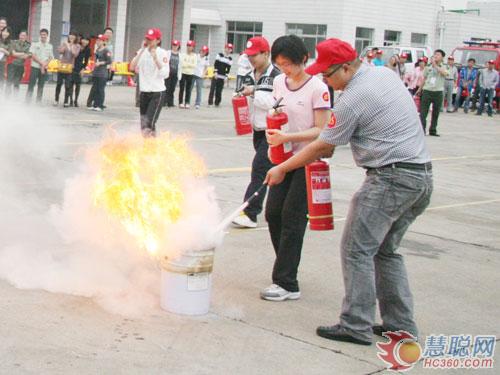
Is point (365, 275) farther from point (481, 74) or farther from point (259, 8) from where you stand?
point (259, 8)

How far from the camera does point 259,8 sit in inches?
1721

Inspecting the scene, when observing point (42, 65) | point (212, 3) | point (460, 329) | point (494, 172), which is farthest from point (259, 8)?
point (460, 329)

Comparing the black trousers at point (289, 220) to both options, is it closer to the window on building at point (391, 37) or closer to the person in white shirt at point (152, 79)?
the person in white shirt at point (152, 79)

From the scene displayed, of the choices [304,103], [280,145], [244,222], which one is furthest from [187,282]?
[244,222]

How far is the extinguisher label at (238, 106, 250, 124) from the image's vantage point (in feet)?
27.8

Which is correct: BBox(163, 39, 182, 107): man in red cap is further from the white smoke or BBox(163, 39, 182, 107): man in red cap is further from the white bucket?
the white bucket

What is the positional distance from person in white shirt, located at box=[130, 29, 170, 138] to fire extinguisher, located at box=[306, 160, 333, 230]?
806 centimetres

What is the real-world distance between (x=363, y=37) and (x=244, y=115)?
119 feet

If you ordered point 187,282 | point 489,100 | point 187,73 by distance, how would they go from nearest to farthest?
point 187,282
point 187,73
point 489,100

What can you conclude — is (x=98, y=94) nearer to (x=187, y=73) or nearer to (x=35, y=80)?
(x=35, y=80)

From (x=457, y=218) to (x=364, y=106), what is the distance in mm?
5628

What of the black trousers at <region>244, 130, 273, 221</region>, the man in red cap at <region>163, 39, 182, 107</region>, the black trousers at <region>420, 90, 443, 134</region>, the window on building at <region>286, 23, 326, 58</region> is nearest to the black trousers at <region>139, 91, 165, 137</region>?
the black trousers at <region>244, 130, 273, 221</region>

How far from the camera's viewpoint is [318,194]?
18.0 ft

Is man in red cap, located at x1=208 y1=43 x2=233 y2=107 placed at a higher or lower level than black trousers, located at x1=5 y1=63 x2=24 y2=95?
higher
